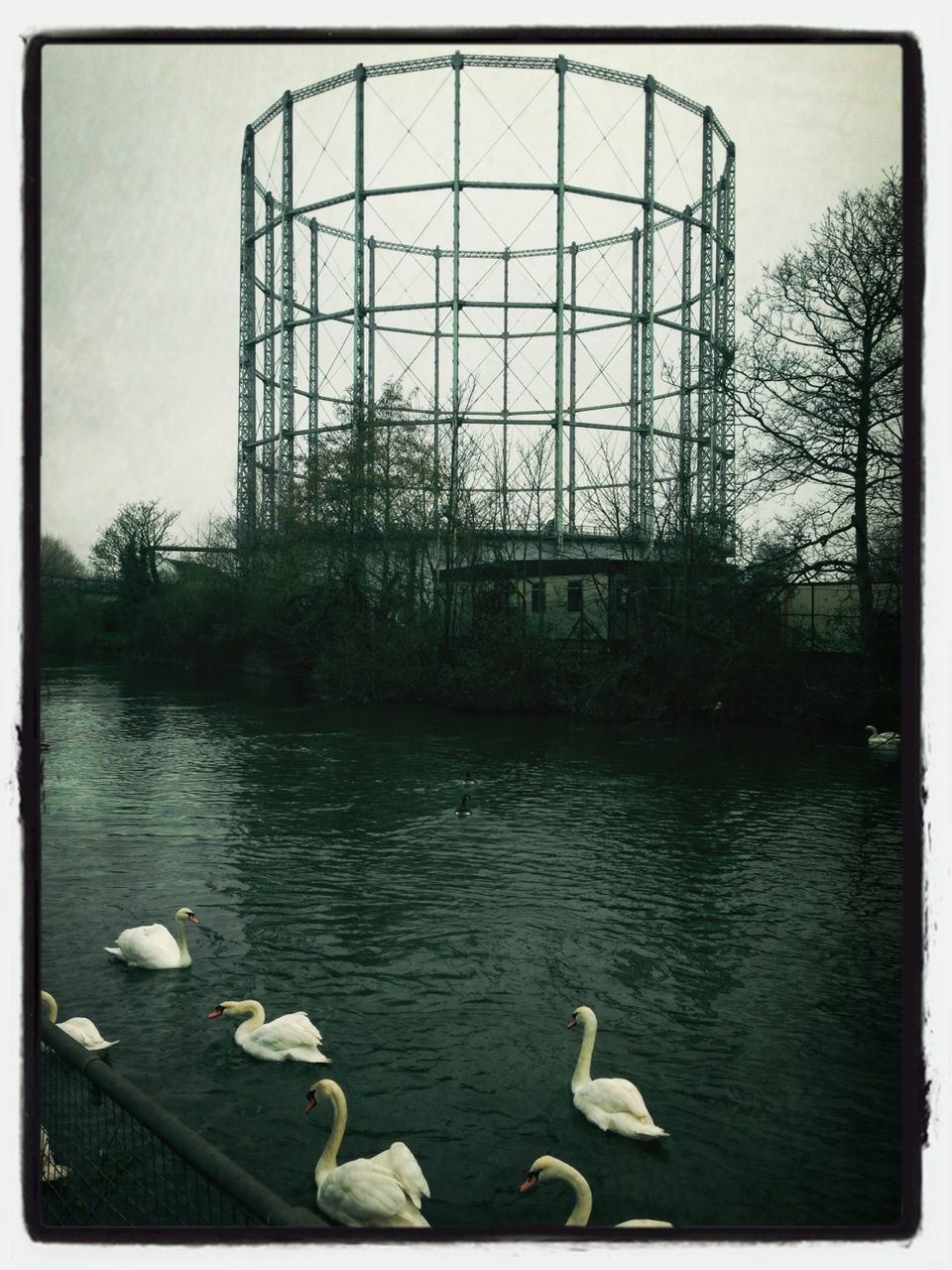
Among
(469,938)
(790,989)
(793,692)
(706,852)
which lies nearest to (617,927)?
(469,938)

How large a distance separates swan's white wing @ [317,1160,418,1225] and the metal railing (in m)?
0.47

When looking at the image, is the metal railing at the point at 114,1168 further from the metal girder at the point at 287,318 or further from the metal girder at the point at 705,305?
the metal girder at the point at 705,305

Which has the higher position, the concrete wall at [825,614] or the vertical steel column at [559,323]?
the vertical steel column at [559,323]

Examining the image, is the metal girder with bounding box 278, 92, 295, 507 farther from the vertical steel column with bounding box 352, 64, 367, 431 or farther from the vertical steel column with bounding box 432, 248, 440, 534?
the vertical steel column with bounding box 432, 248, 440, 534

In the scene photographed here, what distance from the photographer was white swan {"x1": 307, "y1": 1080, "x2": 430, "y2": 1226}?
3.74m

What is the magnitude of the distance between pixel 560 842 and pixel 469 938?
10.8ft

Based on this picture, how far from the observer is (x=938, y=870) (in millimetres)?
2893

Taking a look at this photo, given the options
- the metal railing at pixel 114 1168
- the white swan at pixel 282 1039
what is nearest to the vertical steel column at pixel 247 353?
the white swan at pixel 282 1039

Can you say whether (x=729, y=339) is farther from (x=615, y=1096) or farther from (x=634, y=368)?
(x=634, y=368)

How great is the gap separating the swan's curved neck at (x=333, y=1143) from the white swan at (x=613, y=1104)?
3.69 ft

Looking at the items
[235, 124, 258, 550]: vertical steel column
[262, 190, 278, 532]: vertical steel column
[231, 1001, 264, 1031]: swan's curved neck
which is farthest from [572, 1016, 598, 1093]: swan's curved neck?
[262, 190, 278, 532]: vertical steel column

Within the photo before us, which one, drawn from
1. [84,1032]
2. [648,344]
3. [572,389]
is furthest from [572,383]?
[84,1032]

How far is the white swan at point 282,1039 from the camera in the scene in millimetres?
5398

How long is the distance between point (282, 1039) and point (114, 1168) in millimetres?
1465
